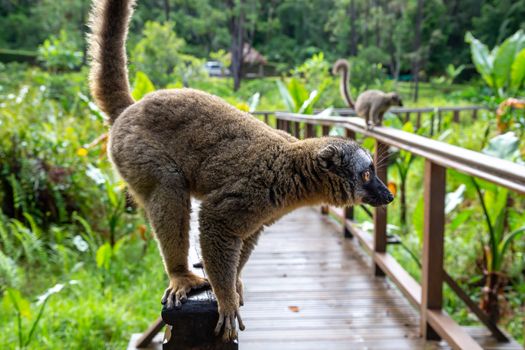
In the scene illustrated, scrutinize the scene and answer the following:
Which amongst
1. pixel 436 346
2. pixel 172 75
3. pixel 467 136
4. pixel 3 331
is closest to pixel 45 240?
pixel 3 331

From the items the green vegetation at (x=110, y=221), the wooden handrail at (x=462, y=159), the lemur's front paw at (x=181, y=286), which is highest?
the wooden handrail at (x=462, y=159)

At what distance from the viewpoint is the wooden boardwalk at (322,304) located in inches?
117

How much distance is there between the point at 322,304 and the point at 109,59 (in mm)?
2121

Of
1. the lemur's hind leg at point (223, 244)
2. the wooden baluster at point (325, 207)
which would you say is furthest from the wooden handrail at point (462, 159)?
the wooden baluster at point (325, 207)

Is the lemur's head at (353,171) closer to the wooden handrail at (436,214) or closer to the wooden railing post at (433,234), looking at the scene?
the wooden handrail at (436,214)

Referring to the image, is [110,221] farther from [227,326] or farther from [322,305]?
[227,326]

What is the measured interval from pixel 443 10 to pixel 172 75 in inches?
728

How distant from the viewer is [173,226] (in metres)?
1.66

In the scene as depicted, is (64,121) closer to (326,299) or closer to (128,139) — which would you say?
(326,299)

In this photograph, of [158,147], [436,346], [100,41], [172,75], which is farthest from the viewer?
[172,75]

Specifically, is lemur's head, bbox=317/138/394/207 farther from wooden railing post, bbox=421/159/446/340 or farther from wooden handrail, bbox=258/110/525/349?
wooden railing post, bbox=421/159/446/340

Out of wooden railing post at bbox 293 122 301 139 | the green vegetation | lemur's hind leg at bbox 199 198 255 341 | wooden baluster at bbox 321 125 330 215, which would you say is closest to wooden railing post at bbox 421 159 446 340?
the green vegetation

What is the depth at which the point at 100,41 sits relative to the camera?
2037 mm

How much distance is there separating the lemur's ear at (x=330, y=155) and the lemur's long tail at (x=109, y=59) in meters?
0.83
